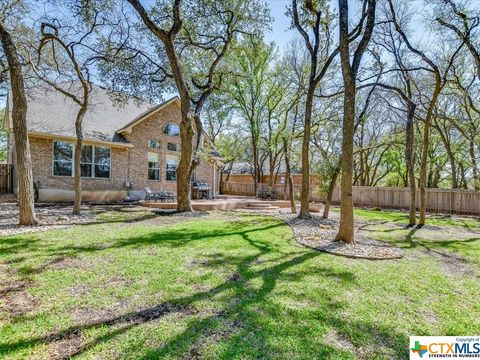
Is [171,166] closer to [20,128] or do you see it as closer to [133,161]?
[133,161]

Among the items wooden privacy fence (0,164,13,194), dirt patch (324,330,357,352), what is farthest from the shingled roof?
dirt patch (324,330,357,352)

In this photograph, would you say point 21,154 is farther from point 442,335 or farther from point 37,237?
point 442,335

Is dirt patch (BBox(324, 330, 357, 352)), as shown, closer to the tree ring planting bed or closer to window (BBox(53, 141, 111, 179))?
the tree ring planting bed

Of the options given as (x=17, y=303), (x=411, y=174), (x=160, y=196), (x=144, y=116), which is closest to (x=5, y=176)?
(x=144, y=116)

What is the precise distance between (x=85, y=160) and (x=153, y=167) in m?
3.85

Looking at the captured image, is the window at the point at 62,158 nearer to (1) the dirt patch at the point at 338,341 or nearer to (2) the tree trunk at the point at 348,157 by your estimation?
(2) the tree trunk at the point at 348,157

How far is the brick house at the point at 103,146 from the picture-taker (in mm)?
13156

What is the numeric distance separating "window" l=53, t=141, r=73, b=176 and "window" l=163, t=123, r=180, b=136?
5.65 metres

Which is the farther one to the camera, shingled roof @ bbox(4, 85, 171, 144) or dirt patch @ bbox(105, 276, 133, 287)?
shingled roof @ bbox(4, 85, 171, 144)

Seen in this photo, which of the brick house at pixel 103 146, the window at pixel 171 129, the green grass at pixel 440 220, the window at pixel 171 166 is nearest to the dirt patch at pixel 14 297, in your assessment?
the brick house at pixel 103 146

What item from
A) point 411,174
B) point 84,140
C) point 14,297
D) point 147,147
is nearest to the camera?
point 14,297

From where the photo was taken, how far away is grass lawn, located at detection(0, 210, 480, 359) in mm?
2533

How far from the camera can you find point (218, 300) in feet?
11.3

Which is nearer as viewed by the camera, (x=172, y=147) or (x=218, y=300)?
(x=218, y=300)
